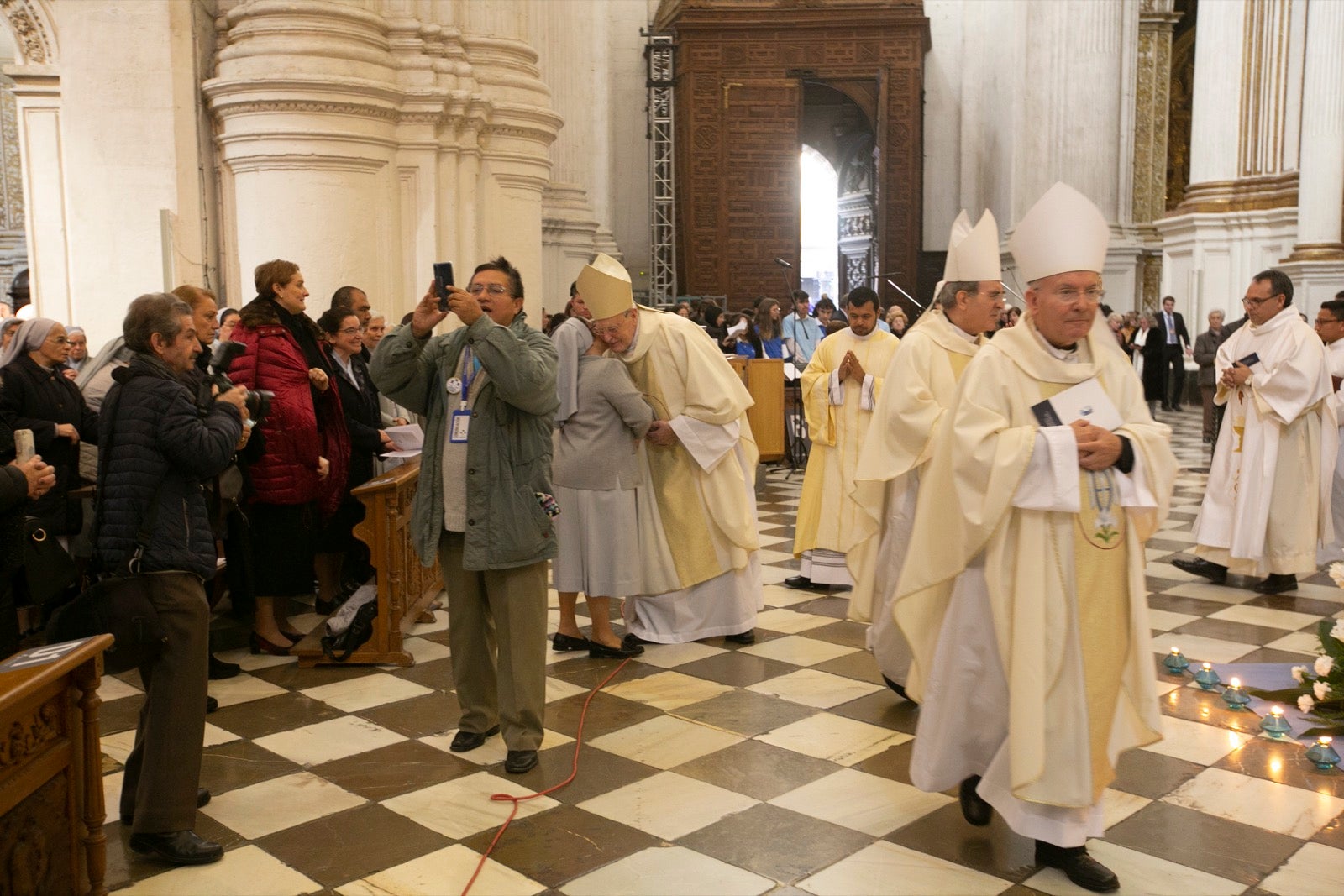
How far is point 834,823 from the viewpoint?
3744mm

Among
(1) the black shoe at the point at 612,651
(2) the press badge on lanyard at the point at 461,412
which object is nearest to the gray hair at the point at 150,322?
(2) the press badge on lanyard at the point at 461,412

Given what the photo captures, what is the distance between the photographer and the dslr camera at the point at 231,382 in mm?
4137

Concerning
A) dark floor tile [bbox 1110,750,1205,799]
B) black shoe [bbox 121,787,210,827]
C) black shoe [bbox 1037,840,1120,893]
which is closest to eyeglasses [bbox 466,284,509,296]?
black shoe [bbox 121,787,210,827]

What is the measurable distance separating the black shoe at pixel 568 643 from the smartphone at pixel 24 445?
2846mm

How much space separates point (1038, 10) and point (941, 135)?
487 centimetres

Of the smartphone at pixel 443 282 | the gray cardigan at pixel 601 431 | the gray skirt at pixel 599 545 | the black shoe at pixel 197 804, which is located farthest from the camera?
the gray skirt at pixel 599 545

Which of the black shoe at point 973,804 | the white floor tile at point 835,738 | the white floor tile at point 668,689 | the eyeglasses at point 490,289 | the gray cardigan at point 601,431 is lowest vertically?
the white floor tile at point 668,689

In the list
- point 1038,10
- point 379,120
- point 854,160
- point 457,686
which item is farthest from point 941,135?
point 457,686

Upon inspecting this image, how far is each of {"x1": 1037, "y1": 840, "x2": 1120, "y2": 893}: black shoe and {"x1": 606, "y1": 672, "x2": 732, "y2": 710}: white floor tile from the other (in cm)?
188

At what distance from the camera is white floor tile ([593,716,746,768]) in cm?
436

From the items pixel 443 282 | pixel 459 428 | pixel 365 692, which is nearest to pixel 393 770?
pixel 365 692

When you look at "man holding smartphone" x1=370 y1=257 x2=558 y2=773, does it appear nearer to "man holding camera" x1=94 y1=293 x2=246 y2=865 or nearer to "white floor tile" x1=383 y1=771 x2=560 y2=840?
"white floor tile" x1=383 y1=771 x2=560 y2=840

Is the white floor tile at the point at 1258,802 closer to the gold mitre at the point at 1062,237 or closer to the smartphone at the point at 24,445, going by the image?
the gold mitre at the point at 1062,237

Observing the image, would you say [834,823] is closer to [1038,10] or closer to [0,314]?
[0,314]
